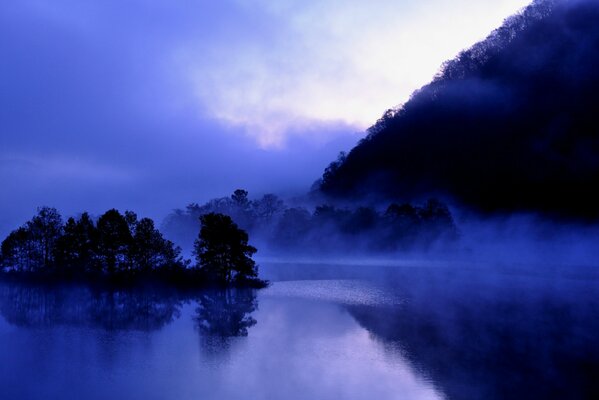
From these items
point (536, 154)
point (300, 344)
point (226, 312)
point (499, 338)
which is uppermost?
point (536, 154)

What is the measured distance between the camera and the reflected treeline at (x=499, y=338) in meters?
33.5

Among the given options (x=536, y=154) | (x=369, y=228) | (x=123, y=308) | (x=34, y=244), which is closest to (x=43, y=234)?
(x=34, y=244)

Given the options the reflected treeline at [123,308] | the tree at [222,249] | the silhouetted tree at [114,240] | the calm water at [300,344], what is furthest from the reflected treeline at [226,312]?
the silhouetted tree at [114,240]

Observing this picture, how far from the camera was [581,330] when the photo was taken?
51.0 meters

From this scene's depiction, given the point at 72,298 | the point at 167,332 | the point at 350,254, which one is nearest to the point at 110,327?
the point at 167,332

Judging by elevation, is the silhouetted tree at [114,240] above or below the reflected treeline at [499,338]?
above

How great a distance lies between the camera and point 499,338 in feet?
155

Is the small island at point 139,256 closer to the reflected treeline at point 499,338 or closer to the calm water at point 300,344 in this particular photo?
the calm water at point 300,344

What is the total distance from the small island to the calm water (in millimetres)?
4273

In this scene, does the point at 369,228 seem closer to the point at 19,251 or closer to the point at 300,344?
the point at 19,251

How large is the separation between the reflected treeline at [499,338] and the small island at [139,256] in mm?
27809

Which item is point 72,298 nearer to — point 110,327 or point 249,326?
point 110,327

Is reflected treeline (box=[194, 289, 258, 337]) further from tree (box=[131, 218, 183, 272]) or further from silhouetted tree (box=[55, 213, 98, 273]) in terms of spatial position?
silhouetted tree (box=[55, 213, 98, 273])

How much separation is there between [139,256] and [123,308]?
18.6m
